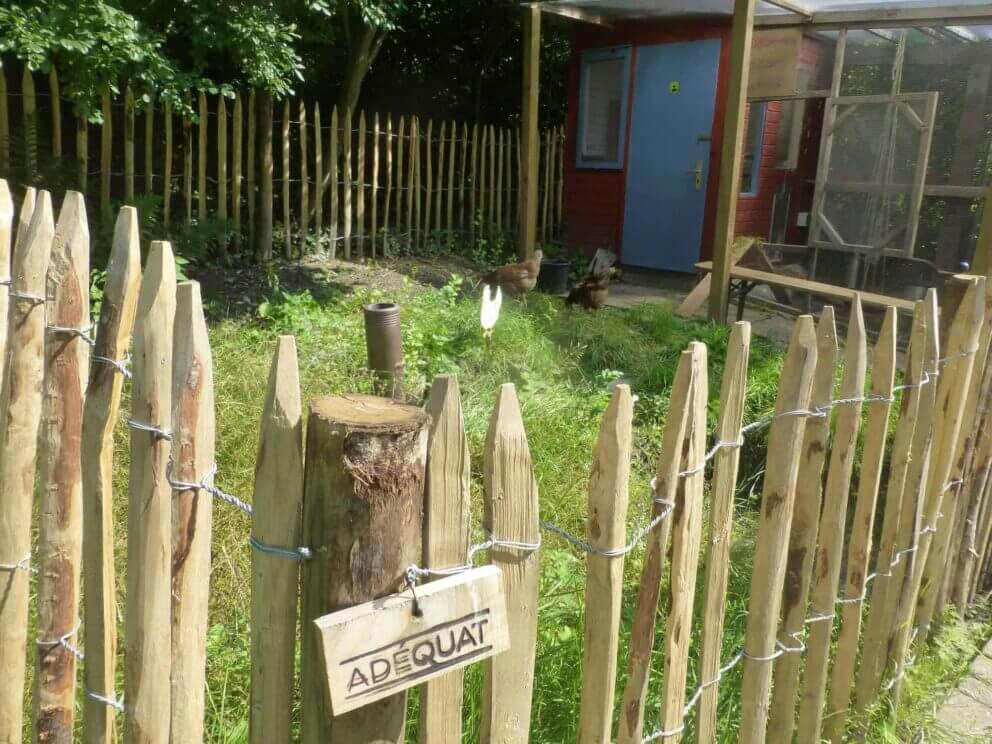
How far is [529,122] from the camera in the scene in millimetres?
8438

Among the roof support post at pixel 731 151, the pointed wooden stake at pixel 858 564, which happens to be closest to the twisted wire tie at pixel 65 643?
the pointed wooden stake at pixel 858 564

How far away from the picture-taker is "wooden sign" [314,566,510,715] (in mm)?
1229

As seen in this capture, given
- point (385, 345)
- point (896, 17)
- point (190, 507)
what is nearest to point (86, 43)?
point (385, 345)

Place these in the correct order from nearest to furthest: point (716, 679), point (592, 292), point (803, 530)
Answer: point (716, 679), point (803, 530), point (592, 292)

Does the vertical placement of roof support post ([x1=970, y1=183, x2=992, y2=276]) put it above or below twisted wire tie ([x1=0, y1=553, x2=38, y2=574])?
above

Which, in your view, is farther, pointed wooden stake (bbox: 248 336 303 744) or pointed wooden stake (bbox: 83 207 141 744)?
pointed wooden stake (bbox: 83 207 141 744)

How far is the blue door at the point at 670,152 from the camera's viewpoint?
1012 centimetres

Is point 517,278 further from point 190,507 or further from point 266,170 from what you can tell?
point 190,507

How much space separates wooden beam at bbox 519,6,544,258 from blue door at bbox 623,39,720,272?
8.21ft

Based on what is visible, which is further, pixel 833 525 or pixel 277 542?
pixel 833 525

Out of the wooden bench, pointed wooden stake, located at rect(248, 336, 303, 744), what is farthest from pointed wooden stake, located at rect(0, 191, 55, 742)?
the wooden bench

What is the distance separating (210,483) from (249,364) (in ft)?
11.5

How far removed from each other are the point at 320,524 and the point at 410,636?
23 cm

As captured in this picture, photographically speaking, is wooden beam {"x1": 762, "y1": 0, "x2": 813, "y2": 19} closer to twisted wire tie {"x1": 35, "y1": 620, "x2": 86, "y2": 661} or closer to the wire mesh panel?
the wire mesh panel
